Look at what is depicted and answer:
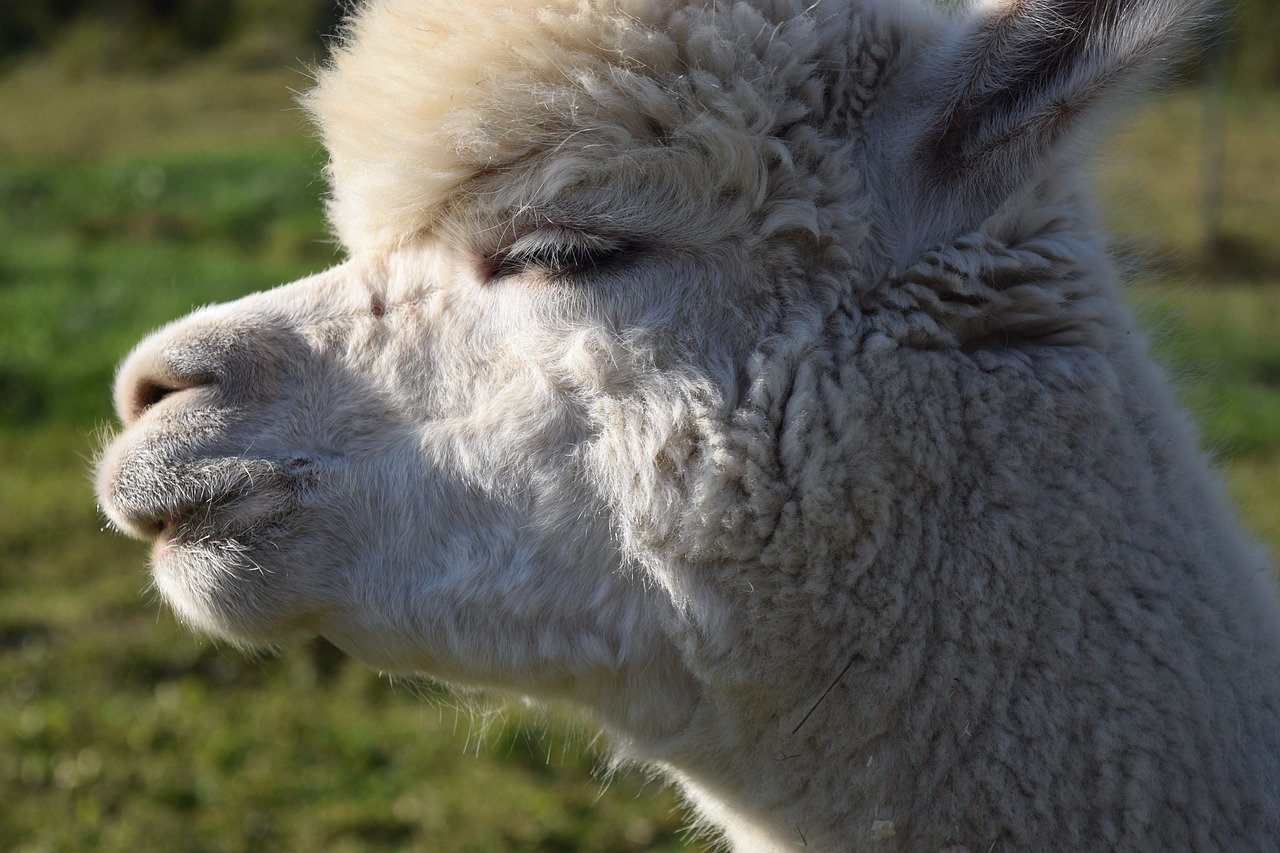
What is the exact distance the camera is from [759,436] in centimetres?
188

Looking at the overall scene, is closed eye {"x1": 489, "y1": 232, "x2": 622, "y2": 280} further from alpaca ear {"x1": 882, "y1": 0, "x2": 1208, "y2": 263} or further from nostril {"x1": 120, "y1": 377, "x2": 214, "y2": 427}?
nostril {"x1": 120, "y1": 377, "x2": 214, "y2": 427}

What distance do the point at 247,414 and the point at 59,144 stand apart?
653 inches

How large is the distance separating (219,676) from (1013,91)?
14.4ft

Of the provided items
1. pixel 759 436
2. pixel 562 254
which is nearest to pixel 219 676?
pixel 562 254

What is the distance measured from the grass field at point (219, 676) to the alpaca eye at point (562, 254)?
2.91ft

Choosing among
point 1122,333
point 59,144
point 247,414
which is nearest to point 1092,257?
point 1122,333

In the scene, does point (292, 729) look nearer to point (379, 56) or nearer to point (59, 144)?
point (379, 56)

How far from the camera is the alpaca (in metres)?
1.84

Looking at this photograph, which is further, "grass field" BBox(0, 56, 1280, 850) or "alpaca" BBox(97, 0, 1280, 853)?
"grass field" BBox(0, 56, 1280, 850)

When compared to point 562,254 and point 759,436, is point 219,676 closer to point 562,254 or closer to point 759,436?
point 562,254

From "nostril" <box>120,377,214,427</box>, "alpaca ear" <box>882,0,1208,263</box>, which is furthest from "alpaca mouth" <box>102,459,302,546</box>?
"alpaca ear" <box>882,0,1208,263</box>

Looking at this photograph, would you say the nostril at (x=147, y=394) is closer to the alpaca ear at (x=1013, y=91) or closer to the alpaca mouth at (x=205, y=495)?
the alpaca mouth at (x=205, y=495)

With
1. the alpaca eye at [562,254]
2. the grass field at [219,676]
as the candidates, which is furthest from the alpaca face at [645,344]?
the grass field at [219,676]

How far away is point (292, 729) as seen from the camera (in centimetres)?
488
